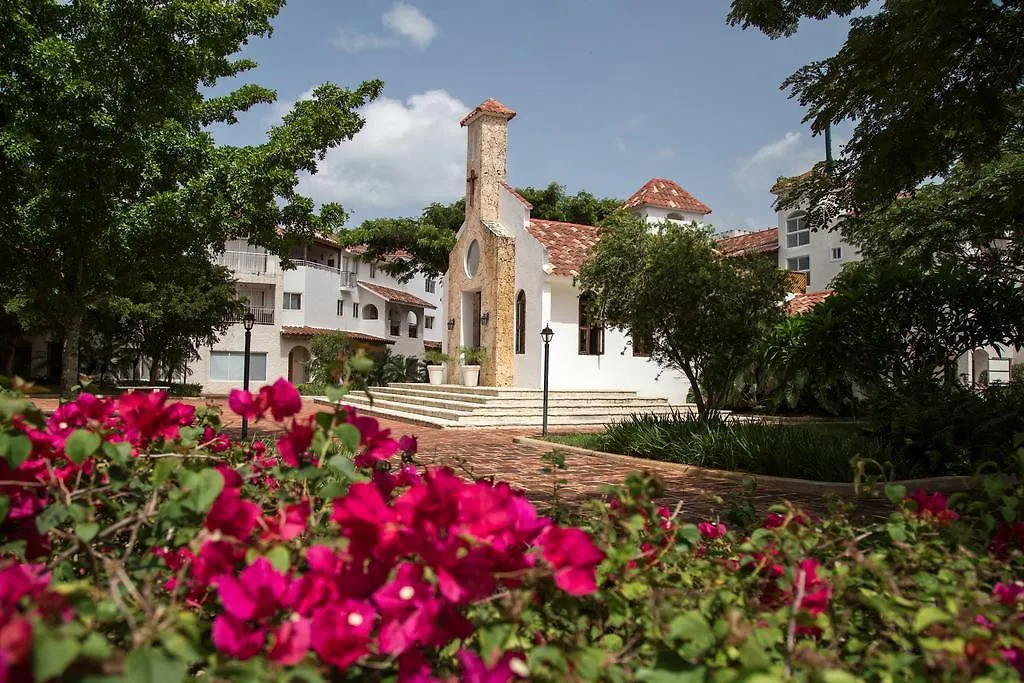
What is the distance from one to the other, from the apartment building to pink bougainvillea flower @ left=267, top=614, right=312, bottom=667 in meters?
36.1

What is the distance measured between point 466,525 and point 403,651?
269 millimetres

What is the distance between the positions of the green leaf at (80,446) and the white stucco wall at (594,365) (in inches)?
722

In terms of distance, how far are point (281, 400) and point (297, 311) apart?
43.0 metres

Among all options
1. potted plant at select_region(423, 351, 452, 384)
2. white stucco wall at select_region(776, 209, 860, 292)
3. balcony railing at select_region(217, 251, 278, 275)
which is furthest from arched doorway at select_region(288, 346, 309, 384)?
white stucco wall at select_region(776, 209, 860, 292)

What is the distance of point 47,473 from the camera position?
1922 millimetres

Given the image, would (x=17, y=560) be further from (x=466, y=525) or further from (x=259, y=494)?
(x=466, y=525)

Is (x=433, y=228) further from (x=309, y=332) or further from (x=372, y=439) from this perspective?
(x=372, y=439)

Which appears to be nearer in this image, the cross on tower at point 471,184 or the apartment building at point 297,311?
the cross on tower at point 471,184

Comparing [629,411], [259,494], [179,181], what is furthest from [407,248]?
[259,494]

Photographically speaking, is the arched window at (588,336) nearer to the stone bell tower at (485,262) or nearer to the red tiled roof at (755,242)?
the stone bell tower at (485,262)

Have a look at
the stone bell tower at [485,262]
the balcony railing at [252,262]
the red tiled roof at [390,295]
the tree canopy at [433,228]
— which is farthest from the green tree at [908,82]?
the red tiled roof at [390,295]

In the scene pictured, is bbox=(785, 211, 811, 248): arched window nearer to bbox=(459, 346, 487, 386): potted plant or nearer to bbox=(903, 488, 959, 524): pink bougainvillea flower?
bbox=(459, 346, 487, 386): potted plant

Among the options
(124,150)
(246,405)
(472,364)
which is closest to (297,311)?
(472,364)

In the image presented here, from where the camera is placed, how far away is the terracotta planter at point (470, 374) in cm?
2098
